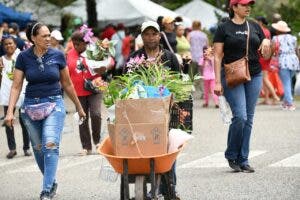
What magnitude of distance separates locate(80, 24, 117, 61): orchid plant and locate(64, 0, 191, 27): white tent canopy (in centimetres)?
1881

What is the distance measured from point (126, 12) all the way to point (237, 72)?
71.8 feet

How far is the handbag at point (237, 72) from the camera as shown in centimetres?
1030

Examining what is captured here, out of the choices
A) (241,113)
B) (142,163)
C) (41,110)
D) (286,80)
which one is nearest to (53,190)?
(41,110)

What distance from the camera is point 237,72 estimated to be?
10281 millimetres

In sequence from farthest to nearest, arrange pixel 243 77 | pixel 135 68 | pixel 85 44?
pixel 85 44, pixel 243 77, pixel 135 68

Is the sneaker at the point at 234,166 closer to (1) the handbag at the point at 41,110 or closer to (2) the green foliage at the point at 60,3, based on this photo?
(1) the handbag at the point at 41,110

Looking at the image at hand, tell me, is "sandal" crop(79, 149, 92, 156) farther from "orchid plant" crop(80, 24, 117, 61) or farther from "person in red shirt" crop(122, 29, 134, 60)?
"person in red shirt" crop(122, 29, 134, 60)

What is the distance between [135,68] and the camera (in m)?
8.40

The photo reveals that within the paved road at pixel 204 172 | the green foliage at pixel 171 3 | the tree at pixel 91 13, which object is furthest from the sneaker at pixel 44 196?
the green foliage at pixel 171 3

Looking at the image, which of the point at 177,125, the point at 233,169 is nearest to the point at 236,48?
the point at 233,169

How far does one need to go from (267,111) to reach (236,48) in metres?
8.74

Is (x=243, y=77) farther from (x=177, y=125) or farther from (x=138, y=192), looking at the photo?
(x=138, y=192)

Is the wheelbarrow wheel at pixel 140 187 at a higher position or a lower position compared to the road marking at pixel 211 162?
higher

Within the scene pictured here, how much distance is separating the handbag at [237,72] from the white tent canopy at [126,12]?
65.0 feet
